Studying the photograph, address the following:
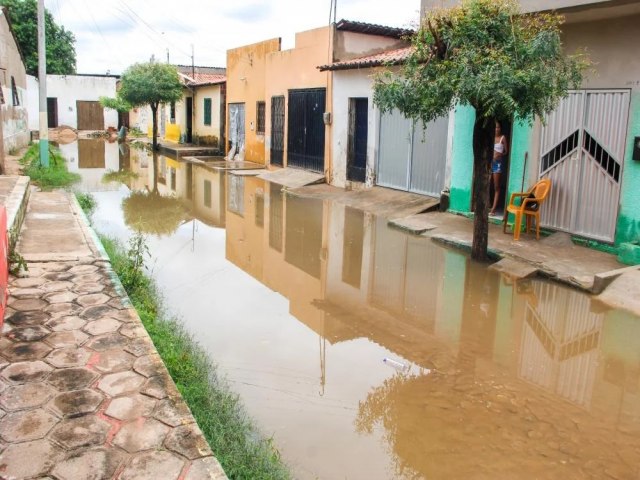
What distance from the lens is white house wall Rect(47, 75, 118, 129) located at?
38.5 meters

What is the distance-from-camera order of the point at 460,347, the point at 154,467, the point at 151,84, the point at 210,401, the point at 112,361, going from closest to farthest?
the point at 154,467 → the point at 210,401 → the point at 112,361 → the point at 460,347 → the point at 151,84

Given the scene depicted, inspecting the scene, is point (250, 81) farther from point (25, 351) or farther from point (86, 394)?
point (86, 394)

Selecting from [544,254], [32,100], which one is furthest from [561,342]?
[32,100]

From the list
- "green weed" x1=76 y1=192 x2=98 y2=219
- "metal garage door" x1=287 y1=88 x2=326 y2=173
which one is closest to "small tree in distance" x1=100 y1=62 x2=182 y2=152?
"metal garage door" x1=287 y1=88 x2=326 y2=173

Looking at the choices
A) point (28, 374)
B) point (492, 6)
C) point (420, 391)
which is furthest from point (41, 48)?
point (420, 391)

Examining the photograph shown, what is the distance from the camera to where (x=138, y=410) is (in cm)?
372

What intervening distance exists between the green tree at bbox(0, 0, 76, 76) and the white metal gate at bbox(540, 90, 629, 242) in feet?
120

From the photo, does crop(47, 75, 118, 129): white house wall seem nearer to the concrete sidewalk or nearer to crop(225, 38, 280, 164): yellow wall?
crop(225, 38, 280, 164): yellow wall

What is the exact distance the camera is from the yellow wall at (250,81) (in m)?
21.2

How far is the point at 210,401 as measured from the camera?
420 centimetres

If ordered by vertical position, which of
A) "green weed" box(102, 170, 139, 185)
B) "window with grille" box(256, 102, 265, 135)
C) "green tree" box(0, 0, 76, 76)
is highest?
"green tree" box(0, 0, 76, 76)

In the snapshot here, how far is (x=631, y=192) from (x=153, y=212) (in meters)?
8.78

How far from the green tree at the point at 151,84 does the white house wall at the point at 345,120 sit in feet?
40.2

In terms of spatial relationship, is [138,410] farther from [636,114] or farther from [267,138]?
[267,138]
